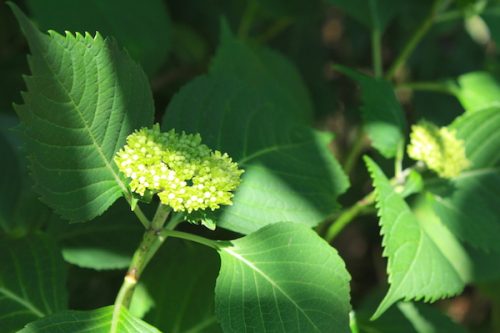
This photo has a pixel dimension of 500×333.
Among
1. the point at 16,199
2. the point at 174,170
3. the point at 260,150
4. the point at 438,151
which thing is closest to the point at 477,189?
the point at 438,151

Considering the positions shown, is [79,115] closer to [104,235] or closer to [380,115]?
[104,235]

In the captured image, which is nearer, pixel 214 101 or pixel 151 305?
pixel 214 101

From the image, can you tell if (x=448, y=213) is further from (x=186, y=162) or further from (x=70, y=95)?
(x=70, y=95)

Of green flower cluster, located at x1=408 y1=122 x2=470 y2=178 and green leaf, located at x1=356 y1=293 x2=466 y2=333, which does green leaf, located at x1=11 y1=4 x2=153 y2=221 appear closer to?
green flower cluster, located at x1=408 y1=122 x2=470 y2=178

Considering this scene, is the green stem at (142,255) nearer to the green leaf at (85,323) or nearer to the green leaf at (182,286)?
the green leaf at (85,323)

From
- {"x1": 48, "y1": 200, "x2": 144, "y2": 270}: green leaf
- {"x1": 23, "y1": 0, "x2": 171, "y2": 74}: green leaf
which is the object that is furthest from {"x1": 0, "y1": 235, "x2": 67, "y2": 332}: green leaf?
{"x1": 23, "y1": 0, "x2": 171, "y2": 74}: green leaf

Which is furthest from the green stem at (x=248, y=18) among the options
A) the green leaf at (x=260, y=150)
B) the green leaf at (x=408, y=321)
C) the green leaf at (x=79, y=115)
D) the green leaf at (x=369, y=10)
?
the green leaf at (x=79, y=115)

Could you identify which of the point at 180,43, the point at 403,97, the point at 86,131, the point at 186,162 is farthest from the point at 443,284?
the point at 403,97
